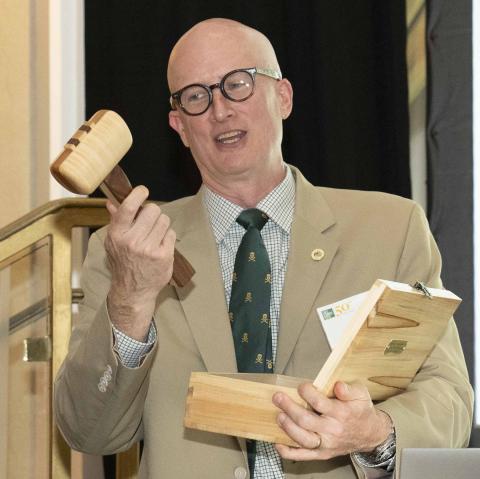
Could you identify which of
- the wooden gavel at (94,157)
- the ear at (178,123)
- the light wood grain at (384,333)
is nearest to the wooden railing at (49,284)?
the ear at (178,123)

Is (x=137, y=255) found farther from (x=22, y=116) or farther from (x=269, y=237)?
(x=22, y=116)

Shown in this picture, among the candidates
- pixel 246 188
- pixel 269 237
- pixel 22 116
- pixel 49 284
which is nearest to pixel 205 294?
pixel 269 237

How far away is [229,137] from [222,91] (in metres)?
0.12

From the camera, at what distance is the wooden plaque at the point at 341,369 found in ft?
5.76

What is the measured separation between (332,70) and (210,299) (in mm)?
1766

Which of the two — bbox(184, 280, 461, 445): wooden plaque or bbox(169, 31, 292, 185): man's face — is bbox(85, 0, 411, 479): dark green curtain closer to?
bbox(169, 31, 292, 185): man's face

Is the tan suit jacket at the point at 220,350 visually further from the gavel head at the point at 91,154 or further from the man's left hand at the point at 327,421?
the gavel head at the point at 91,154

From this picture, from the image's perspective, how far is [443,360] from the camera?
7.47ft

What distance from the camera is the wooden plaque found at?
69.2 inches

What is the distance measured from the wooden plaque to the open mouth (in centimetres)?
83

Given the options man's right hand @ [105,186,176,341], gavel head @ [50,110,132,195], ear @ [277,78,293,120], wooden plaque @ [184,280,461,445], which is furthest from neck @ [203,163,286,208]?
wooden plaque @ [184,280,461,445]

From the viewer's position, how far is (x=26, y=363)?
336 cm

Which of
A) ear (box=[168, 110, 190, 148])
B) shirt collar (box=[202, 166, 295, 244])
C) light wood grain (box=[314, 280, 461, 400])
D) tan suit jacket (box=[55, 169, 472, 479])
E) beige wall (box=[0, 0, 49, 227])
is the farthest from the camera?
beige wall (box=[0, 0, 49, 227])

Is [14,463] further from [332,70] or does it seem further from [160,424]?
[332,70]
